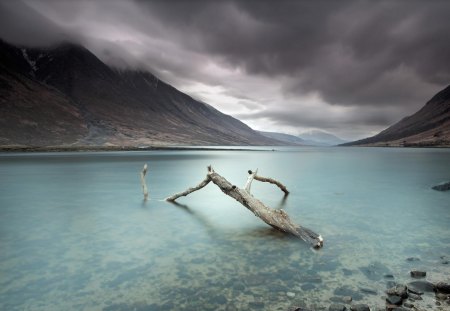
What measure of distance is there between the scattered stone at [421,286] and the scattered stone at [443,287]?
0.62ft

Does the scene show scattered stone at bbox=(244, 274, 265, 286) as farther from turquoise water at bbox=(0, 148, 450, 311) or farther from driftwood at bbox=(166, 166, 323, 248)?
driftwood at bbox=(166, 166, 323, 248)

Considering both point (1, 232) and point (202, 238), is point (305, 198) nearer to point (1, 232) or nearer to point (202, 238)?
point (202, 238)

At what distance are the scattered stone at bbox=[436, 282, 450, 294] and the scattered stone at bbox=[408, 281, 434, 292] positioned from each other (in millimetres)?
189

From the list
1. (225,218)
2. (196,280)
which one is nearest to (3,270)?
(196,280)

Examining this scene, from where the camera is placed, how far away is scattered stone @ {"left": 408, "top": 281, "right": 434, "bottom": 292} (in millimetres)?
8961

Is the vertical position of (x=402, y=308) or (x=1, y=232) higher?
(x=402, y=308)

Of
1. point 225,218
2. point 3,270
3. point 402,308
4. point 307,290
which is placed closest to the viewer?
point 402,308

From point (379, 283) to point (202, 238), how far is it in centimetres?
842

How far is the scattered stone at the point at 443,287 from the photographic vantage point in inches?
341

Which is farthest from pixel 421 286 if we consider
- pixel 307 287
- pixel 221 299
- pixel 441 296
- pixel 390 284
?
pixel 221 299

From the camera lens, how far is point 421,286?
9.14 m

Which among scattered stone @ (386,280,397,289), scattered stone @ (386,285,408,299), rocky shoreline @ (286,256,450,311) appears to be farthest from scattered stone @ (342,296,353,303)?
scattered stone @ (386,280,397,289)

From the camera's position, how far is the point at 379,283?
9.57 metres

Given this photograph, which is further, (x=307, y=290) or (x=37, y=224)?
(x=37, y=224)
